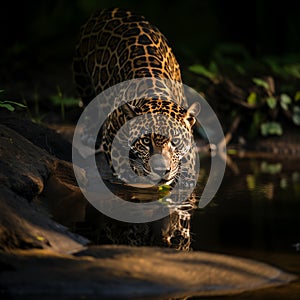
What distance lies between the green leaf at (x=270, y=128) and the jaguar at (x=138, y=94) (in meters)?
3.37

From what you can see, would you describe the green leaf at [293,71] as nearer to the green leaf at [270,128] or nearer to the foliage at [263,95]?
the foliage at [263,95]

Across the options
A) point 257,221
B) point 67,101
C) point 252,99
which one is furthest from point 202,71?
point 257,221

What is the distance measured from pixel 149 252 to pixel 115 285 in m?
0.69

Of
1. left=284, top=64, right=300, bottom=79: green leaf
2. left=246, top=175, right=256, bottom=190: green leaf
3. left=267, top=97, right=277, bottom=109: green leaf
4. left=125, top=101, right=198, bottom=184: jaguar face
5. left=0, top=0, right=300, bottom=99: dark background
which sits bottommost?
left=246, top=175, right=256, bottom=190: green leaf

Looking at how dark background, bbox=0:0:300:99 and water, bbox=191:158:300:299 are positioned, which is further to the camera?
dark background, bbox=0:0:300:99

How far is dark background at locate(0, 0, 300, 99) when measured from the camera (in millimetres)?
18297

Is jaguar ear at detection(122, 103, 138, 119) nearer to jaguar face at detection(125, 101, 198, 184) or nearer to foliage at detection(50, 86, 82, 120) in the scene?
jaguar face at detection(125, 101, 198, 184)

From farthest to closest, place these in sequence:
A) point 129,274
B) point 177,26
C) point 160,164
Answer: point 177,26 → point 160,164 → point 129,274

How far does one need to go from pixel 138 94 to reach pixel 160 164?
131cm

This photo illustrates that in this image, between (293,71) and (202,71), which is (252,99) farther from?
(293,71)

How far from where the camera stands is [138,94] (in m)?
10.3

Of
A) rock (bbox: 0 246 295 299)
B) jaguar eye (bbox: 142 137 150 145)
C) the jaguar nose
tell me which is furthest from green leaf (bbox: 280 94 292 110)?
rock (bbox: 0 246 295 299)

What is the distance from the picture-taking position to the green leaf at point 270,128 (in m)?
14.7

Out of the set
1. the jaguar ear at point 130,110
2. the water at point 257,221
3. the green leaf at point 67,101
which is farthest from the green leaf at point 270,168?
the green leaf at point 67,101
